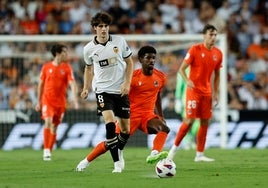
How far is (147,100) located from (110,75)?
138 cm

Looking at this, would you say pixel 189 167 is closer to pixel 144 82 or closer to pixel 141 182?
pixel 144 82

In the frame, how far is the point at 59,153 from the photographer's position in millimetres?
19797

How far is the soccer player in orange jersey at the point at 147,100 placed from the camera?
45.5ft

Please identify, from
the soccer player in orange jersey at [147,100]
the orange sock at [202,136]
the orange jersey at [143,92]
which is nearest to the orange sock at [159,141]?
the soccer player in orange jersey at [147,100]

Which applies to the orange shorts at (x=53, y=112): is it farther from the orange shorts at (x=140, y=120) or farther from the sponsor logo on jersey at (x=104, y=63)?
the sponsor logo on jersey at (x=104, y=63)

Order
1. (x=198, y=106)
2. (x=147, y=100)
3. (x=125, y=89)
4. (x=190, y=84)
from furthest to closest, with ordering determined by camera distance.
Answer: (x=198, y=106) < (x=190, y=84) < (x=147, y=100) < (x=125, y=89)

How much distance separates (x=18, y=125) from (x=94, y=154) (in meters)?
9.24

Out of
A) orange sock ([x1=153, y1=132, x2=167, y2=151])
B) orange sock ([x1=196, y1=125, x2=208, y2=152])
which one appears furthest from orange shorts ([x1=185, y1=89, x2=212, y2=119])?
orange sock ([x1=153, y1=132, x2=167, y2=151])

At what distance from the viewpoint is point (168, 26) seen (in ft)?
88.8

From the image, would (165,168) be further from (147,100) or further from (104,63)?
(147,100)

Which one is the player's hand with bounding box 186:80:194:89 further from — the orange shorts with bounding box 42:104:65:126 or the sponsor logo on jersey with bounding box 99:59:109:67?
the orange shorts with bounding box 42:104:65:126

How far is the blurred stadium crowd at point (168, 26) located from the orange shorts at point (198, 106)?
661cm

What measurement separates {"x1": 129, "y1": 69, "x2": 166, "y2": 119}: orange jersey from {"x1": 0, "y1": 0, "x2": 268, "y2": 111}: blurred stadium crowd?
836cm

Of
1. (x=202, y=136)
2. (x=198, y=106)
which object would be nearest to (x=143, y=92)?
(x=198, y=106)
